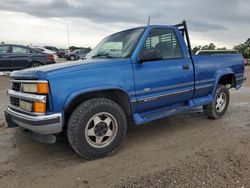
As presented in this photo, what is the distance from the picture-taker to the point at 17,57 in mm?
14281

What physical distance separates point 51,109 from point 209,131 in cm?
313

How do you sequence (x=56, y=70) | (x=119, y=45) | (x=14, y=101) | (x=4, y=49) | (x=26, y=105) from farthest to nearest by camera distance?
1. (x=4, y=49)
2. (x=119, y=45)
3. (x=14, y=101)
4. (x=26, y=105)
5. (x=56, y=70)

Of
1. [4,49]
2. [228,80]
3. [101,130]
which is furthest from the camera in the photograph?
[4,49]

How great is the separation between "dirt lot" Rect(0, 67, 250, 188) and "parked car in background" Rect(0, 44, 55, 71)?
9.69 metres

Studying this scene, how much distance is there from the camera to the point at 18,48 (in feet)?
47.5

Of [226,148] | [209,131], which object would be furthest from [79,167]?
[209,131]

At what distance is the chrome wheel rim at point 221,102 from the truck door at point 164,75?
1.16 meters

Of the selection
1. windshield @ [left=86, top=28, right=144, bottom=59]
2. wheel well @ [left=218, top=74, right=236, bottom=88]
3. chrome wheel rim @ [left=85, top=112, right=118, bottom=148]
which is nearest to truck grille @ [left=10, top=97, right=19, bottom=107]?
chrome wheel rim @ [left=85, top=112, right=118, bottom=148]

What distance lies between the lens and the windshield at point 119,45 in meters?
4.67

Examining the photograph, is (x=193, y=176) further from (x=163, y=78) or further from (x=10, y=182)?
(x=10, y=182)

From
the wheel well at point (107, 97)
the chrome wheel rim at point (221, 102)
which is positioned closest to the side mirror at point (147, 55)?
the wheel well at point (107, 97)

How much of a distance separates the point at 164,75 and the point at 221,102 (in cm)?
223

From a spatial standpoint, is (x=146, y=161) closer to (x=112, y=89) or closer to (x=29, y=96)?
(x=112, y=89)

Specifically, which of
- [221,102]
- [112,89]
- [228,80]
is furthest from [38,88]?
[228,80]
